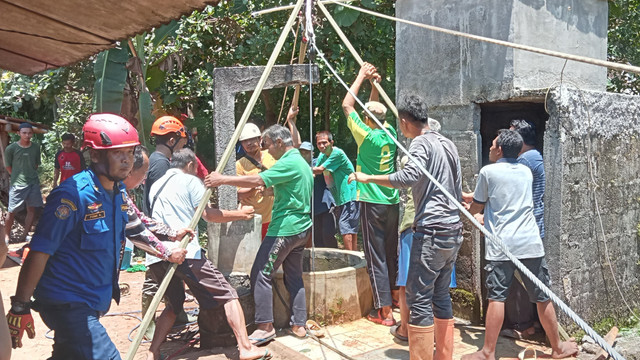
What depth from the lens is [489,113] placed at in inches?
242

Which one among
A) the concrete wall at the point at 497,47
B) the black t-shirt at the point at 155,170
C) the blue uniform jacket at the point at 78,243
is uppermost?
the concrete wall at the point at 497,47

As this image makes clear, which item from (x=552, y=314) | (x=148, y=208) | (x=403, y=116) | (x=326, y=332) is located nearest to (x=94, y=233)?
(x=148, y=208)

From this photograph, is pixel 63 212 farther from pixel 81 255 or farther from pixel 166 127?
pixel 166 127

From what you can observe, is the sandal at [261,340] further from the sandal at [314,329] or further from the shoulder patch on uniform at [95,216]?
the shoulder patch on uniform at [95,216]

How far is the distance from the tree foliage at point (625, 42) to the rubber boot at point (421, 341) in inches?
310

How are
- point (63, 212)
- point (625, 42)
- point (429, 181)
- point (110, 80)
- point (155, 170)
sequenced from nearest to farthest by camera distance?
1. point (63, 212)
2. point (429, 181)
3. point (155, 170)
4. point (110, 80)
5. point (625, 42)

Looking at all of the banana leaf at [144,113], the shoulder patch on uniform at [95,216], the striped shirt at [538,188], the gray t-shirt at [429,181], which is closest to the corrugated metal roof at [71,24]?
the shoulder patch on uniform at [95,216]

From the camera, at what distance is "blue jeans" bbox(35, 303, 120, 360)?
2.91 meters

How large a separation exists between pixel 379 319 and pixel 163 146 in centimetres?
272

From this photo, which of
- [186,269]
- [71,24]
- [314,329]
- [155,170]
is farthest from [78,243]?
[314,329]

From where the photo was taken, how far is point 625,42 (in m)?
9.61

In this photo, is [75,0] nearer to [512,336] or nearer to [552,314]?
[552,314]

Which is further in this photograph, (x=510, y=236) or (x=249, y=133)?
(x=249, y=133)

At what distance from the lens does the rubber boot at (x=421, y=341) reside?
394 centimetres
